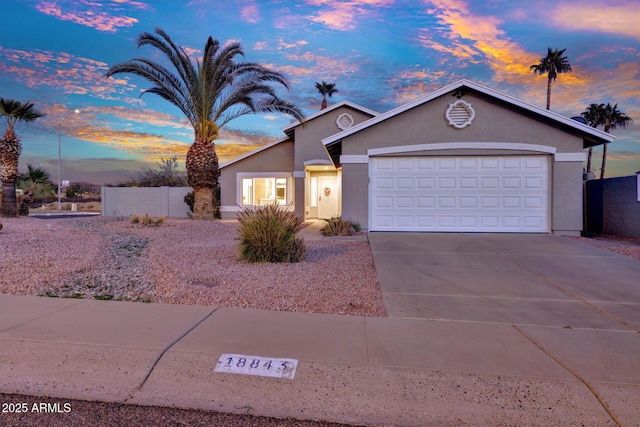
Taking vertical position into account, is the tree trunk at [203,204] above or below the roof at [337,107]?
below

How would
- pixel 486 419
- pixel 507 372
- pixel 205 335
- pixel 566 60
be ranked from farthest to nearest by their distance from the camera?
1. pixel 566 60
2. pixel 205 335
3. pixel 507 372
4. pixel 486 419

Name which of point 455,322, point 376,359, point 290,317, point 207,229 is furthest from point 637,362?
point 207,229

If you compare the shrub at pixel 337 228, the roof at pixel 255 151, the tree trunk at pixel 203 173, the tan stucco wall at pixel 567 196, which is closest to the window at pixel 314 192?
the roof at pixel 255 151

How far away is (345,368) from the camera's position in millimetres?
4023

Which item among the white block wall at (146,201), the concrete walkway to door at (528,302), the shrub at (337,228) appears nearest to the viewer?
the concrete walkway to door at (528,302)

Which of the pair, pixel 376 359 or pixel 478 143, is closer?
pixel 376 359

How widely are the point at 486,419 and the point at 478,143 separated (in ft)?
39.1

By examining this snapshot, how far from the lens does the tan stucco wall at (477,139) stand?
539 inches

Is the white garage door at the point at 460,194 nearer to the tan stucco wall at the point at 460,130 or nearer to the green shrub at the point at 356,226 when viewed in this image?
the green shrub at the point at 356,226

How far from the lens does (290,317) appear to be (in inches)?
221

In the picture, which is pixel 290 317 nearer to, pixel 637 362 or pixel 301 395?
pixel 301 395

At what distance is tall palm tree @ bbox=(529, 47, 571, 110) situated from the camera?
1509 inches

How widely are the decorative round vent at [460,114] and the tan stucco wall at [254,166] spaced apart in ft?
34.0

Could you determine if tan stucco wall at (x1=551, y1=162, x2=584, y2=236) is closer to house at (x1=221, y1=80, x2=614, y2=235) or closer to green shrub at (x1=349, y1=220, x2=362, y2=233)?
house at (x1=221, y1=80, x2=614, y2=235)
